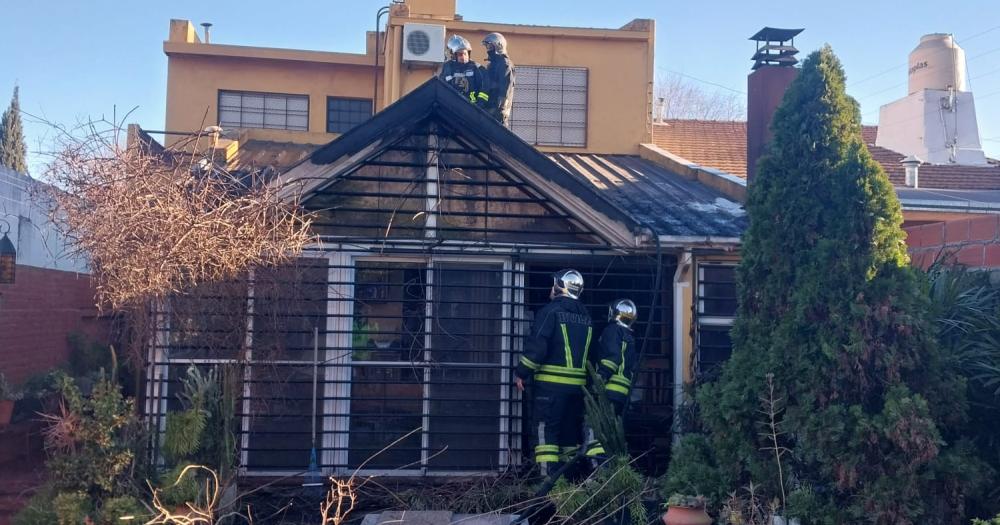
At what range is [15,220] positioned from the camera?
10414 mm

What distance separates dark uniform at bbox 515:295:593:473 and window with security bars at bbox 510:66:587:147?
533 centimetres

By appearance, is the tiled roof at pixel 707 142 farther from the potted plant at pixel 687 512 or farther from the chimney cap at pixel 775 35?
the potted plant at pixel 687 512

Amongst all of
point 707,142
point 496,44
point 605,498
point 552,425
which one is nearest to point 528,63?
point 496,44

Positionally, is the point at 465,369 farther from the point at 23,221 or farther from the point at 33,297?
the point at 33,297

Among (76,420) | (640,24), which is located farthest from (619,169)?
(76,420)

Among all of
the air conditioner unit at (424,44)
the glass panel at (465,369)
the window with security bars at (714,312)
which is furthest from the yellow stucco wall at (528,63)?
the glass panel at (465,369)

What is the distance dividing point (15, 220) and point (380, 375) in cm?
526

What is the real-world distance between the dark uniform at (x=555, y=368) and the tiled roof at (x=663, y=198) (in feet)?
3.89

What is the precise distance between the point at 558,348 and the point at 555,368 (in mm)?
175

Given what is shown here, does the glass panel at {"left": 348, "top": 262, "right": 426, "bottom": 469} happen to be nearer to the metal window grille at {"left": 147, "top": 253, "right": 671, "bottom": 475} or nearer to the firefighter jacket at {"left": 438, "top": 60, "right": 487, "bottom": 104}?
the metal window grille at {"left": 147, "top": 253, "right": 671, "bottom": 475}

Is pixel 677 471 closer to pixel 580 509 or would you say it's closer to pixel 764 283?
pixel 580 509

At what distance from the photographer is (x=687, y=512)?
5875 millimetres

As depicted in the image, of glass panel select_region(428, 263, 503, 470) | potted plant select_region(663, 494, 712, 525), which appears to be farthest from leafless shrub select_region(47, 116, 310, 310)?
potted plant select_region(663, 494, 712, 525)

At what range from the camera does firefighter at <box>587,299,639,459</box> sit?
7621 mm
